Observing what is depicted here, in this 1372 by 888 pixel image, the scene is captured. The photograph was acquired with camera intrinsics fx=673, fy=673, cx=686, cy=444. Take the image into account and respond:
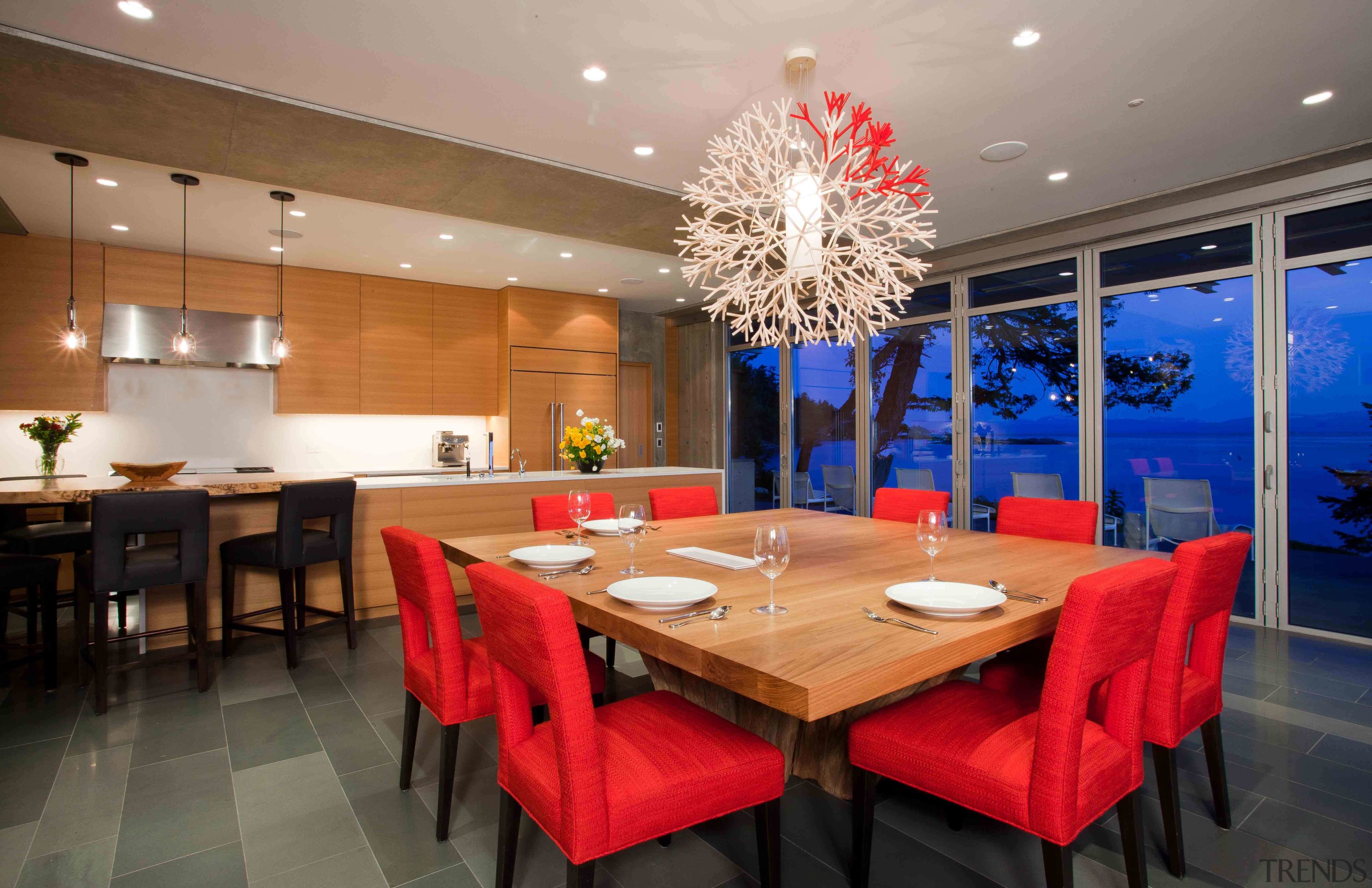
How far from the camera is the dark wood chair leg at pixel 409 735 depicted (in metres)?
2.15

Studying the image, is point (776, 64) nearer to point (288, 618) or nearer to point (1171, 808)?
point (1171, 808)

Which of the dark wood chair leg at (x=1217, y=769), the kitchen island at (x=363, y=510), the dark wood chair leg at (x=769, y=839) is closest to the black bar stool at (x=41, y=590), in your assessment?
the kitchen island at (x=363, y=510)

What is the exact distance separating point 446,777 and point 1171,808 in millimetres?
1984

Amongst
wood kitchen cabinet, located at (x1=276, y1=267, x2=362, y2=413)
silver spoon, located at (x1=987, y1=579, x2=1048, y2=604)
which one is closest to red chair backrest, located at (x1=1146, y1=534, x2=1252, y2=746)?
silver spoon, located at (x1=987, y1=579, x2=1048, y2=604)

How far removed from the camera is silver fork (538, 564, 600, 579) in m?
1.96

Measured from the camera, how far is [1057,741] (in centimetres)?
133

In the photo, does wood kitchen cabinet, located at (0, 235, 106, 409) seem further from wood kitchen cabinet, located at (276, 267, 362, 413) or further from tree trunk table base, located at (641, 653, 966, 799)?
tree trunk table base, located at (641, 653, 966, 799)

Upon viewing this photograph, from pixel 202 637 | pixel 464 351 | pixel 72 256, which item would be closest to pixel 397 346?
pixel 464 351


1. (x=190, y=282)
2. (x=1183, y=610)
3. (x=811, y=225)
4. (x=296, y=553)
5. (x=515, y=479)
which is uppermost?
(x=190, y=282)

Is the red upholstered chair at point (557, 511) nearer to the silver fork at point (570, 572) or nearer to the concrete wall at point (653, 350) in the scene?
the silver fork at point (570, 572)

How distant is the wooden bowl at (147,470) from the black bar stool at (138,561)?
418 mm

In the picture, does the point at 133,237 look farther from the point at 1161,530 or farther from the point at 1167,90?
the point at 1161,530

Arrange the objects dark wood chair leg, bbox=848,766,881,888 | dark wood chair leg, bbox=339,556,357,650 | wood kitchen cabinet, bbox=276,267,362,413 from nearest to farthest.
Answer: dark wood chair leg, bbox=848,766,881,888 < dark wood chair leg, bbox=339,556,357,650 < wood kitchen cabinet, bbox=276,267,362,413

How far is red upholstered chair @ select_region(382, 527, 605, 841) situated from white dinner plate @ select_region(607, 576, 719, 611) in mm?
243
